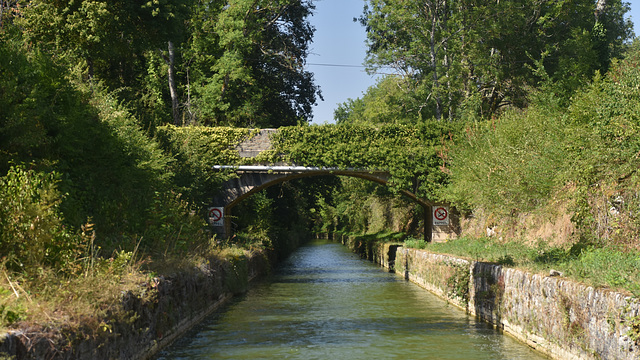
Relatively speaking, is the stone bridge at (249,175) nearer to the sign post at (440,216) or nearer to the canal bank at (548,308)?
the sign post at (440,216)

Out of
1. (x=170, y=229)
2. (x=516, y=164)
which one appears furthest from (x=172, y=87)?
(x=516, y=164)

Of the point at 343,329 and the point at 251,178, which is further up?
the point at 251,178

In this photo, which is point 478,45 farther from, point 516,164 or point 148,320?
point 148,320

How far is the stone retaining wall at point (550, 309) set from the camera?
9.27 meters

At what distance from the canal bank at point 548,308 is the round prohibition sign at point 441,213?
366 inches

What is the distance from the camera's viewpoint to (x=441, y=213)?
3047 cm

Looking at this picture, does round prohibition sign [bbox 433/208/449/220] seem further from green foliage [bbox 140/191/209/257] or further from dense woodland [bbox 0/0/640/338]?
green foliage [bbox 140/191/209/257]

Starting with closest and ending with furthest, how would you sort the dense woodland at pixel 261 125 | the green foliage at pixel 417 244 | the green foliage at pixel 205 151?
the dense woodland at pixel 261 125 < the green foliage at pixel 205 151 < the green foliage at pixel 417 244

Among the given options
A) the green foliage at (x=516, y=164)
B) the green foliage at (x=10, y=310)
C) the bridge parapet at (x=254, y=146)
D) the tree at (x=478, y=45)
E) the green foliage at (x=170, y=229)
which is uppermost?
the tree at (x=478, y=45)

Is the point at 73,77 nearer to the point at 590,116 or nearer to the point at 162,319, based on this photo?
the point at 162,319

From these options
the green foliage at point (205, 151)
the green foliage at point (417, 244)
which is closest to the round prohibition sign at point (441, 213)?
the green foliage at point (417, 244)

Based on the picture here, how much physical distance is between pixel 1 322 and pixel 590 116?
1463cm

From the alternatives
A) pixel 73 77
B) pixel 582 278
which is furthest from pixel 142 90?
pixel 582 278

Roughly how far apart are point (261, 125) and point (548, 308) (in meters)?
27.7
